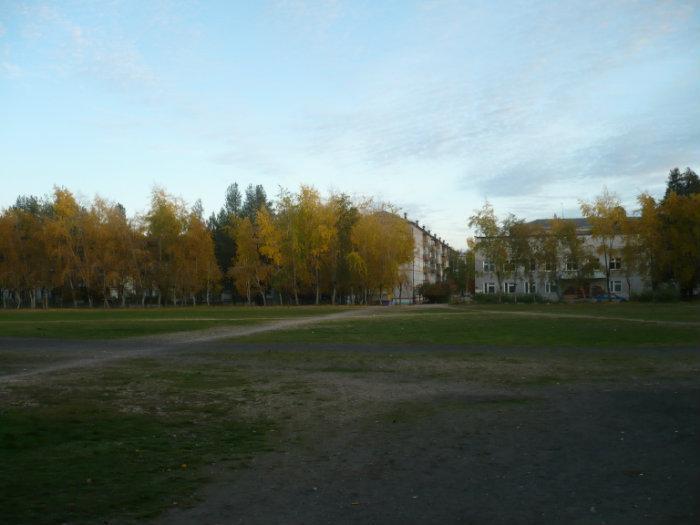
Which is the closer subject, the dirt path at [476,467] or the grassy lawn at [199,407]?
the dirt path at [476,467]

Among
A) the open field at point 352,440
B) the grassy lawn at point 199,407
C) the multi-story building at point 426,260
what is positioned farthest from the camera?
the multi-story building at point 426,260

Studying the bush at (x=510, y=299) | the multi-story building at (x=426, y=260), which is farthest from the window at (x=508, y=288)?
the bush at (x=510, y=299)

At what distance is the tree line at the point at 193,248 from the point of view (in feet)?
257

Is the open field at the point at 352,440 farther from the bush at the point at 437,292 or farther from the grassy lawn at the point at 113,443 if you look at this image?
the bush at the point at 437,292

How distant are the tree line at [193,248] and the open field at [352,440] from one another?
60.2 meters

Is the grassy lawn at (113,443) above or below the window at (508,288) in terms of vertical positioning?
below

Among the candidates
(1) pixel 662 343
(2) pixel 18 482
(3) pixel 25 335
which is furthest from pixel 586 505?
(3) pixel 25 335

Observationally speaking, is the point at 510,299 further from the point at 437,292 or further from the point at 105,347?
the point at 105,347

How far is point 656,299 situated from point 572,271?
11725 mm

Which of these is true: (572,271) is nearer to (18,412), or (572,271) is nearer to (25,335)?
(25,335)

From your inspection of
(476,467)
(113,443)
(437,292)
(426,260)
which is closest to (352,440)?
(476,467)

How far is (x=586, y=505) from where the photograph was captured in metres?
6.15

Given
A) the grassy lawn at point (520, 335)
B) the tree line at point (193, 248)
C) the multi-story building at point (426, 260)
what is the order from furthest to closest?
the multi-story building at point (426, 260) < the tree line at point (193, 248) < the grassy lawn at point (520, 335)

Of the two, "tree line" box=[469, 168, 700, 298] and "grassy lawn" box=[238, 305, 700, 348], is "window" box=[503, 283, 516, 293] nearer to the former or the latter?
"tree line" box=[469, 168, 700, 298]
